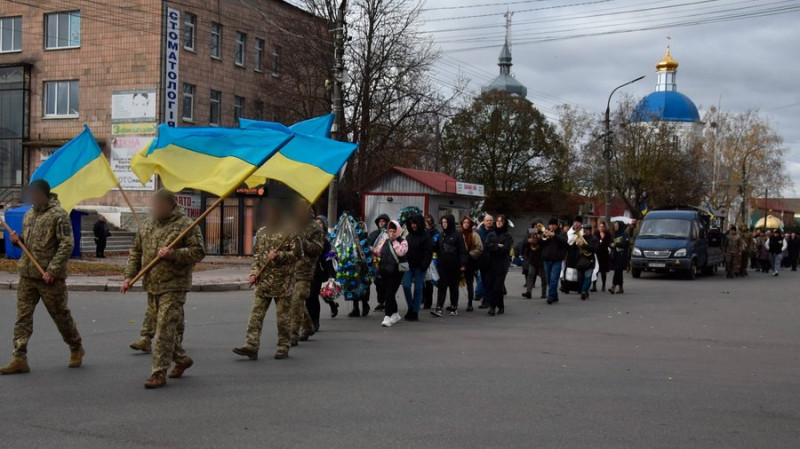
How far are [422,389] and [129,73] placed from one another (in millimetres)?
31849

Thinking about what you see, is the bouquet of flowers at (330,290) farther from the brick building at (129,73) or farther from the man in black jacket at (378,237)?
the brick building at (129,73)

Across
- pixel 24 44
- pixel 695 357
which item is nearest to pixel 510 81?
pixel 24 44

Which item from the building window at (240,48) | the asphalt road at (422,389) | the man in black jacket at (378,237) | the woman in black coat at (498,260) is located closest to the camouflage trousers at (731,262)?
the asphalt road at (422,389)

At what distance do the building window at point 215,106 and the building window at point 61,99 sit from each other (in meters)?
6.00

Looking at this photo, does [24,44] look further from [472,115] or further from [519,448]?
[519,448]

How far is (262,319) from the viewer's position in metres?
8.47

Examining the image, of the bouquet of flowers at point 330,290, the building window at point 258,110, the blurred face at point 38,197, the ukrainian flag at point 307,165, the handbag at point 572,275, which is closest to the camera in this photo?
the blurred face at point 38,197

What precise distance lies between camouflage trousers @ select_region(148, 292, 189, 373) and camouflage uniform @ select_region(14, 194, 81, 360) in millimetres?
1070

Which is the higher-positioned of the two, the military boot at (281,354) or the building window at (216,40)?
the building window at (216,40)

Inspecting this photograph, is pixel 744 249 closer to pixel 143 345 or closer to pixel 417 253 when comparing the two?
pixel 417 253

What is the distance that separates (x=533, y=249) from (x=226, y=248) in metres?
15.6

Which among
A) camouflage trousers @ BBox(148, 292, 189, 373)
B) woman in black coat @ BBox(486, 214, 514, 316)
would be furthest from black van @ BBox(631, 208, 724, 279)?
camouflage trousers @ BBox(148, 292, 189, 373)

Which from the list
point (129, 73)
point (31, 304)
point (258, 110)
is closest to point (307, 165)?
point (31, 304)

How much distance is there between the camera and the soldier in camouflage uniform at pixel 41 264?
7488 mm
